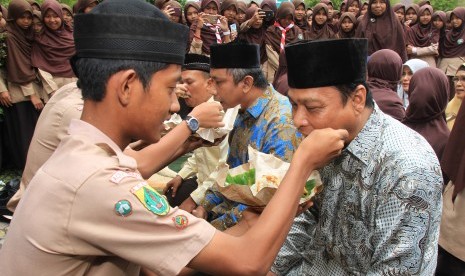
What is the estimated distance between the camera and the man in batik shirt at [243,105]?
2865mm

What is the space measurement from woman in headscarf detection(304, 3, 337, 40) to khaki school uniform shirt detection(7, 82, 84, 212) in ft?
23.4

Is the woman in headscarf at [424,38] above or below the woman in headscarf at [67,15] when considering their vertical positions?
below

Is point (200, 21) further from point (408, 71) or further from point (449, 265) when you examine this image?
point (449, 265)

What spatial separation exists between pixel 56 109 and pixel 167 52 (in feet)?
3.96

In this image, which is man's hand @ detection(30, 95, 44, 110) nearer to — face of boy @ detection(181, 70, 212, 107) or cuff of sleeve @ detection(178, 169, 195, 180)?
face of boy @ detection(181, 70, 212, 107)

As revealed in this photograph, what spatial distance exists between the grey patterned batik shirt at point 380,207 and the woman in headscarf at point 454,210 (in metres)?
1.39

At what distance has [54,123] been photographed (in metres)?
2.41

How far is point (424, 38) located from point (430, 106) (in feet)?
22.7

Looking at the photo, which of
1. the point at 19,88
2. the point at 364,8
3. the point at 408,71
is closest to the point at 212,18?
the point at 19,88

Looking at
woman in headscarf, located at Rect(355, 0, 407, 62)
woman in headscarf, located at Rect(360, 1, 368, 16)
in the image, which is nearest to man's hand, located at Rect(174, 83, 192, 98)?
woman in headscarf, located at Rect(355, 0, 407, 62)

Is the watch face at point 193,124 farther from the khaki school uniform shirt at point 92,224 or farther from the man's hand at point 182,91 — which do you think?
the man's hand at point 182,91

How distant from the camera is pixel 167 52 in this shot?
4.81 feet

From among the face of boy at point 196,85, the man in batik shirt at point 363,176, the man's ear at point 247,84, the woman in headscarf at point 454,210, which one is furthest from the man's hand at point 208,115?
the woman in headscarf at point 454,210

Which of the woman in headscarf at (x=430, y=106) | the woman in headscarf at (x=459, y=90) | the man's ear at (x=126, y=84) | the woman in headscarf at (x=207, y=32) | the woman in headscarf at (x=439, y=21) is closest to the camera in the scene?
the man's ear at (x=126, y=84)
